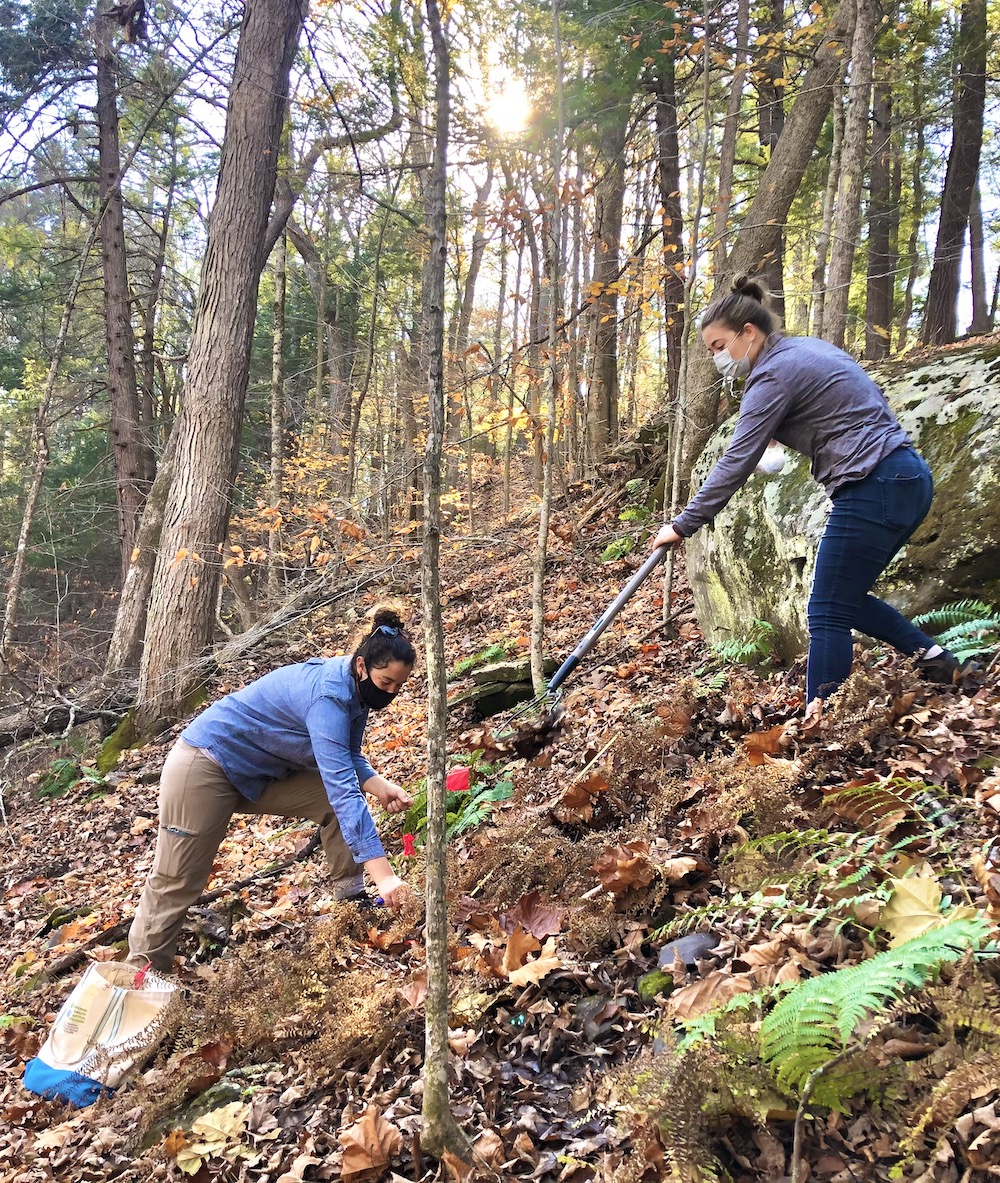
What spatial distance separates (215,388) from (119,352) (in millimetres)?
5490

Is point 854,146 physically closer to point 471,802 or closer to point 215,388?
point 471,802

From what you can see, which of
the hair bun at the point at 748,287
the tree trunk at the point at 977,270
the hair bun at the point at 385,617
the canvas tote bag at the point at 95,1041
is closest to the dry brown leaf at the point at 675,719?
the hair bun at the point at 385,617

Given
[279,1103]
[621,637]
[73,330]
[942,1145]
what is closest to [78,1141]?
[279,1103]

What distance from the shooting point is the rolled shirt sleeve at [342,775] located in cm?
323

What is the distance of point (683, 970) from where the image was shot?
2.32 metres

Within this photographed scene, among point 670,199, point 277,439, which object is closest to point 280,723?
point 277,439

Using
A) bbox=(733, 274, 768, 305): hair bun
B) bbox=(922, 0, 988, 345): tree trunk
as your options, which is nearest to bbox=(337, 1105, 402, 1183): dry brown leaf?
bbox=(733, 274, 768, 305): hair bun

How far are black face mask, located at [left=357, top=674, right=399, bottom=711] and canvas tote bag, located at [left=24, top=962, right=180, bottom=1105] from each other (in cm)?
160

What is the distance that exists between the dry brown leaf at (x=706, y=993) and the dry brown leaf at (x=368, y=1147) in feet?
2.93

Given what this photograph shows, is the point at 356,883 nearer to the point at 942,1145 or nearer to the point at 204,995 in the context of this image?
A: the point at 204,995

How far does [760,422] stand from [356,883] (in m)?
3.30

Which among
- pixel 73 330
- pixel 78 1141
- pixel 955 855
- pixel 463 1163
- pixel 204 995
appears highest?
pixel 73 330

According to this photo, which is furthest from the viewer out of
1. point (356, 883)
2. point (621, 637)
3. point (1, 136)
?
point (1, 136)

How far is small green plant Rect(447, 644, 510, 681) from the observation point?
7531mm
